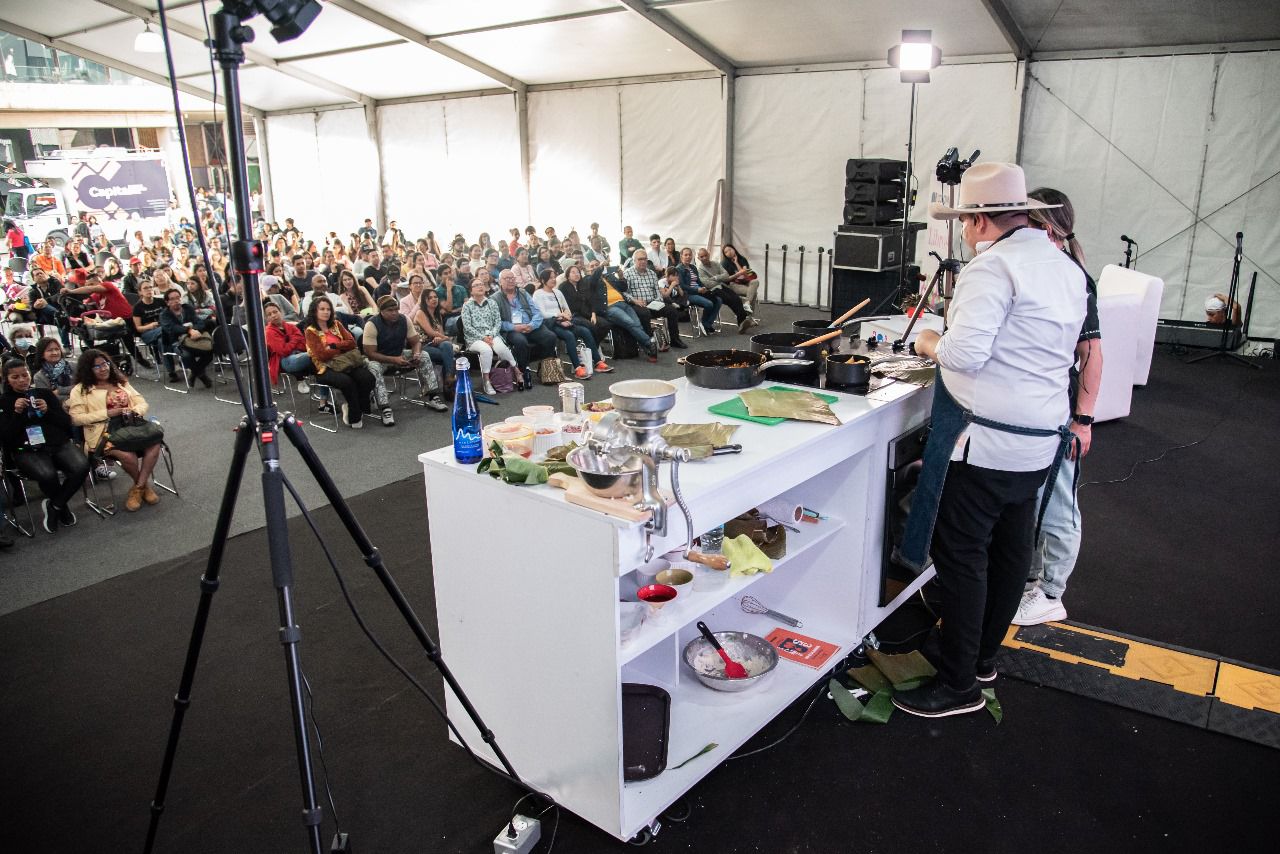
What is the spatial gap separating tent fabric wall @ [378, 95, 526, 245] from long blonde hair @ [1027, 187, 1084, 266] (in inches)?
448

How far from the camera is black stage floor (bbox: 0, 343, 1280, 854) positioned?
2.28 m

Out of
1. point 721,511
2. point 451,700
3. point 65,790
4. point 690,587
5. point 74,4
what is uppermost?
point 74,4

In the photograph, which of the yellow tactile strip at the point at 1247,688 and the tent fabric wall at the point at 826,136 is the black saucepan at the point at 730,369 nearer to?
the yellow tactile strip at the point at 1247,688

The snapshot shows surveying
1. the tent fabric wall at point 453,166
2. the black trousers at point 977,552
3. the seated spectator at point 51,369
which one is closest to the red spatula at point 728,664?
the black trousers at point 977,552

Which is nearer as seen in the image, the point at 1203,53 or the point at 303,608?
the point at 303,608

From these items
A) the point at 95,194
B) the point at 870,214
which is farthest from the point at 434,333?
the point at 95,194

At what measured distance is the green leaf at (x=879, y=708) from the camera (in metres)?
2.71

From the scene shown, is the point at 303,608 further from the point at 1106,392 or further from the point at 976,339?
the point at 1106,392

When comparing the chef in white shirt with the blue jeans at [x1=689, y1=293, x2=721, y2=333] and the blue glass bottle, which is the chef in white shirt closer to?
the blue glass bottle

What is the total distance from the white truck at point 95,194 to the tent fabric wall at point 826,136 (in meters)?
12.5

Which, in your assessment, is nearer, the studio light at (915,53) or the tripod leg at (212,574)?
the tripod leg at (212,574)

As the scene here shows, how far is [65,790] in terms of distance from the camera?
2492mm

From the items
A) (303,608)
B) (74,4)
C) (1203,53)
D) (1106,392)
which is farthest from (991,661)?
(74,4)

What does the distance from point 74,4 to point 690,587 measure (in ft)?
40.4
